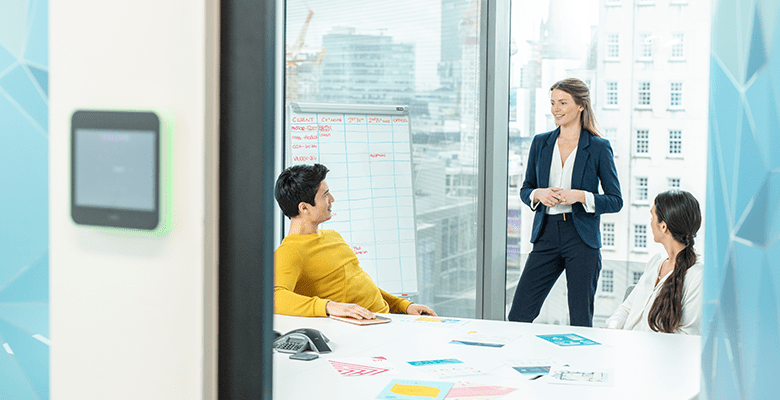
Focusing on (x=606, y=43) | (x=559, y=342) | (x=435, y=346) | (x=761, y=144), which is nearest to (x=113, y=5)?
(x=761, y=144)

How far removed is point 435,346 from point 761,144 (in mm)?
1326

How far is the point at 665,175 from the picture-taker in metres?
3.65

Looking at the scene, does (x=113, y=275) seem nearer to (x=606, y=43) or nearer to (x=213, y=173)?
(x=213, y=173)

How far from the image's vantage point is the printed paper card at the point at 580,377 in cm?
153

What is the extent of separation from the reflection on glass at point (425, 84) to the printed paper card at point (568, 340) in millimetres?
2048

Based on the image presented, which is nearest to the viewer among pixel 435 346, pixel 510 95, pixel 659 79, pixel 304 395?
pixel 304 395

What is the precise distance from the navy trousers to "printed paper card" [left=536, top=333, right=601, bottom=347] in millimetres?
1434

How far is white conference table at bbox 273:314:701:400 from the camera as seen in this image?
1.47m
